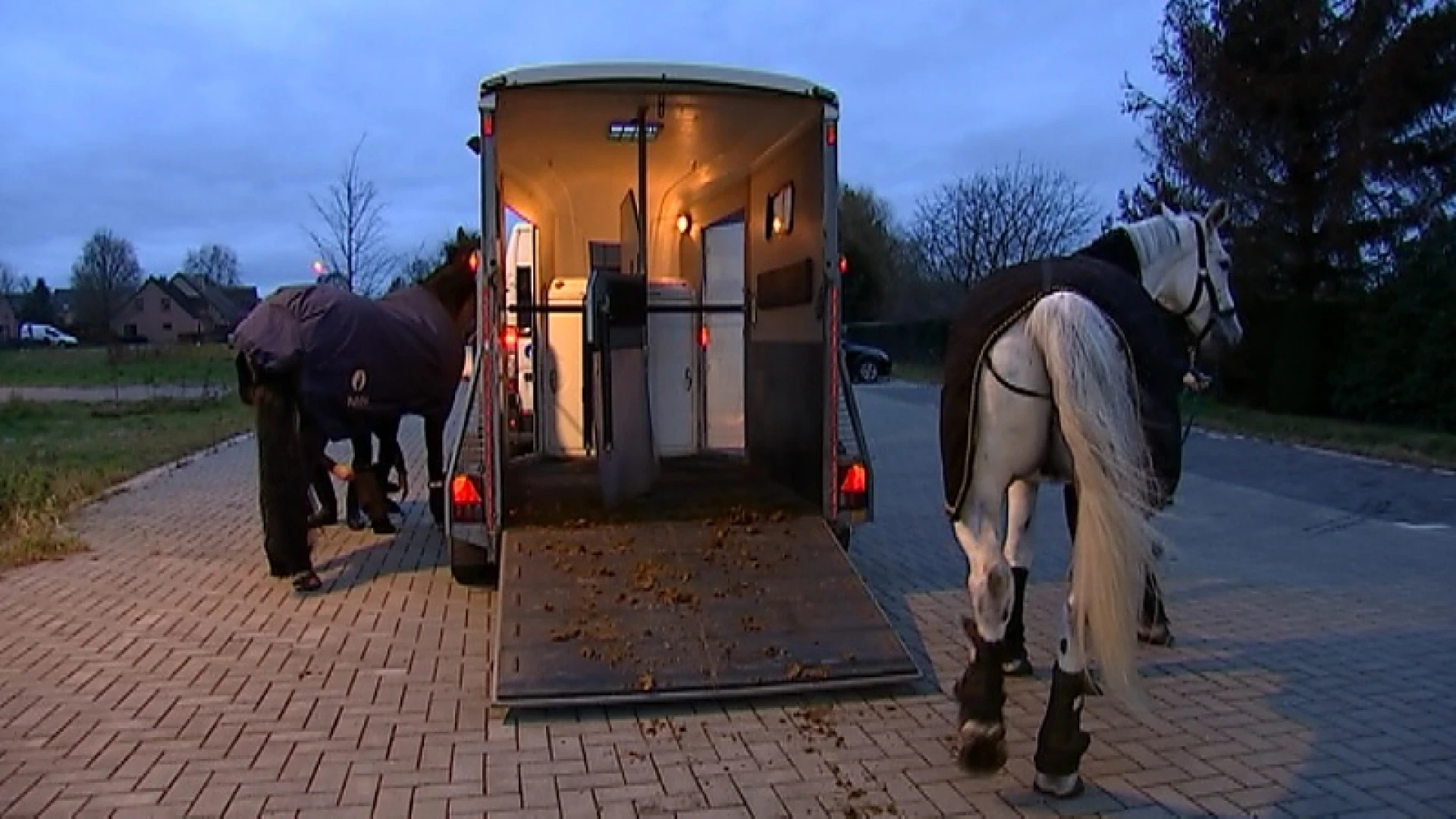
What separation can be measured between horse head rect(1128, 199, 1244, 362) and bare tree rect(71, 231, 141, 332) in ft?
248

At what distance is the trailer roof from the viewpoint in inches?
250

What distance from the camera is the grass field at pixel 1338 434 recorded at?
1380 centimetres

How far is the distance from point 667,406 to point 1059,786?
Result: 20.2 ft

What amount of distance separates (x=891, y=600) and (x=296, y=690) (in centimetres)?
341

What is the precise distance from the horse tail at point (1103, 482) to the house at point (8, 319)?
8469cm

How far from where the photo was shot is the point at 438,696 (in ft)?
17.7

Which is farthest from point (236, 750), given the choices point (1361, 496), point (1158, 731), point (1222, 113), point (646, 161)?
point (1222, 113)

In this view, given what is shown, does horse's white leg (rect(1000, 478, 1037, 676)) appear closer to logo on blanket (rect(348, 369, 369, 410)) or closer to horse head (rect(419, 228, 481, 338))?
logo on blanket (rect(348, 369, 369, 410))

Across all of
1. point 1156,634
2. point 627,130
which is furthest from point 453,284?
point 1156,634

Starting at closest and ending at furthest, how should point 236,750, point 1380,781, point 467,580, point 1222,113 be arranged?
point 1380,781 → point 236,750 → point 467,580 → point 1222,113

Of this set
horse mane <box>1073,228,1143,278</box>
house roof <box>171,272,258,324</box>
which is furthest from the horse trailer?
house roof <box>171,272,258,324</box>

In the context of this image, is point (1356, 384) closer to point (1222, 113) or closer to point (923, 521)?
point (1222, 113)

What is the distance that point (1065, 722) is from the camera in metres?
4.10

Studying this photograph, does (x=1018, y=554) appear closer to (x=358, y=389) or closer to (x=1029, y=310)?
(x=1029, y=310)
